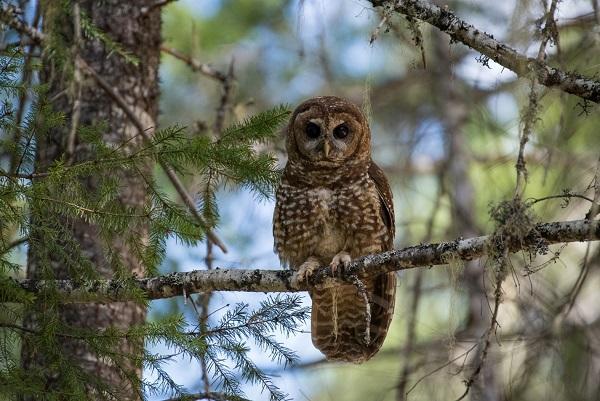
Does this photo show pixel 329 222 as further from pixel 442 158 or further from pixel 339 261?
pixel 442 158

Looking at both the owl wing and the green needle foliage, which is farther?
the owl wing

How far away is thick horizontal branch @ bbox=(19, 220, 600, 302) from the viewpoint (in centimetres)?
322

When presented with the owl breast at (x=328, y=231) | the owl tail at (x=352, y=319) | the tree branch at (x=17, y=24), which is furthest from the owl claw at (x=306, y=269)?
the tree branch at (x=17, y=24)

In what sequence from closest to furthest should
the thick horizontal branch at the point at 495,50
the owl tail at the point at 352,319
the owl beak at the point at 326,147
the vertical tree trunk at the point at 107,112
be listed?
1. the thick horizontal branch at the point at 495,50
2. the vertical tree trunk at the point at 107,112
3. the owl beak at the point at 326,147
4. the owl tail at the point at 352,319

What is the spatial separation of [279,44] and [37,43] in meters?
3.00

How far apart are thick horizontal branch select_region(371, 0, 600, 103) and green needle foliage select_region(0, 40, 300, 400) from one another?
68 centimetres

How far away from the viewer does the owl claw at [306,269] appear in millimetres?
3980

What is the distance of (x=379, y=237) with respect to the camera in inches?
176

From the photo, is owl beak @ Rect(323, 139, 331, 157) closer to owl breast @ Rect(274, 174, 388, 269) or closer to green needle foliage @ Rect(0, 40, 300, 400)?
owl breast @ Rect(274, 174, 388, 269)

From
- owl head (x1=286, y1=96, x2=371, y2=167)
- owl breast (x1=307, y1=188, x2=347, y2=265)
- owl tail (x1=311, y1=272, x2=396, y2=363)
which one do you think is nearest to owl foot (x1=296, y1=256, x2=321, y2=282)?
owl breast (x1=307, y1=188, x2=347, y2=265)

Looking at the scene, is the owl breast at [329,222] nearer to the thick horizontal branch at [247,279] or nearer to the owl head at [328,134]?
the owl head at [328,134]

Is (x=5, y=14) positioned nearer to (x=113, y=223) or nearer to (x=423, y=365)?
(x=113, y=223)

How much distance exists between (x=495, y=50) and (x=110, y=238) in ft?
5.71

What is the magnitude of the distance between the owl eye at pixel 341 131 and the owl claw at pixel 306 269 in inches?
29.5
